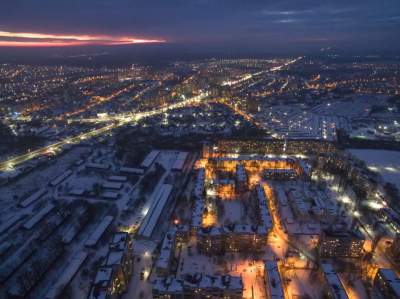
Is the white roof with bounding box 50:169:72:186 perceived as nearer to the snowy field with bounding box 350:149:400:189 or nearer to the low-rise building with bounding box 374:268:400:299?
the low-rise building with bounding box 374:268:400:299

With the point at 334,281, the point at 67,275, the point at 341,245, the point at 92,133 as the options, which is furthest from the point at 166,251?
the point at 92,133

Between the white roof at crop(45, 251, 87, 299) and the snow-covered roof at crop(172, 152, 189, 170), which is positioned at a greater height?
the snow-covered roof at crop(172, 152, 189, 170)

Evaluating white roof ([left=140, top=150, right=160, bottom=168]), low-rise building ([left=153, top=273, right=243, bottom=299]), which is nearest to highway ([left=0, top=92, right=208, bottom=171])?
white roof ([left=140, top=150, right=160, bottom=168])

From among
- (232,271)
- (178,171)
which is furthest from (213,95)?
(232,271)

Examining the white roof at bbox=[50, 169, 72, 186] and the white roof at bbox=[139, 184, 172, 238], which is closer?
the white roof at bbox=[139, 184, 172, 238]

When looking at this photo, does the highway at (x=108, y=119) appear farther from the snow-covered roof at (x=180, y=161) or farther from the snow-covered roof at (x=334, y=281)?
the snow-covered roof at (x=334, y=281)

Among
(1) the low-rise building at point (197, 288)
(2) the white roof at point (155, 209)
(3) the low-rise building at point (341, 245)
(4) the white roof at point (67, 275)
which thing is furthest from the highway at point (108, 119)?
(3) the low-rise building at point (341, 245)

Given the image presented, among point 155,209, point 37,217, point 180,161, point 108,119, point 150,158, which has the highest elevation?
point 108,119

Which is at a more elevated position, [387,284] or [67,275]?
[387,284]

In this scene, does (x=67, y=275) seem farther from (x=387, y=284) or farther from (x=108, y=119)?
(x=108, y=119)
